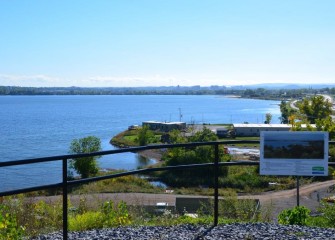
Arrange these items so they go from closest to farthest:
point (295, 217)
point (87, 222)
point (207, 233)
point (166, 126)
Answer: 1. point (207, 233)
2. point (87, 222)
3. point (295, 217)
4. point (166, 126)

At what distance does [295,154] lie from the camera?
18.8 feet

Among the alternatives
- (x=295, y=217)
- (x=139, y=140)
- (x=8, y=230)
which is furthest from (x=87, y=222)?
(x=139, y=140)

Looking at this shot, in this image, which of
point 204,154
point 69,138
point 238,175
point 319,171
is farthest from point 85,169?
point 319,171

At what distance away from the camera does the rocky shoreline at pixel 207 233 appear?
205 inches

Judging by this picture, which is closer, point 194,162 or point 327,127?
point 194,162

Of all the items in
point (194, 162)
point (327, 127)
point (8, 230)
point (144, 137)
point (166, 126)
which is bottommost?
point (166, 126)

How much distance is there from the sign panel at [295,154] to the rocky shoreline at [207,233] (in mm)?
654

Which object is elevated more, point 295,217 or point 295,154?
point 295,154

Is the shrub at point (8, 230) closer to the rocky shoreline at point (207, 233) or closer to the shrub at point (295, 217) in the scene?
the rocky shoreline at point (207, 233)

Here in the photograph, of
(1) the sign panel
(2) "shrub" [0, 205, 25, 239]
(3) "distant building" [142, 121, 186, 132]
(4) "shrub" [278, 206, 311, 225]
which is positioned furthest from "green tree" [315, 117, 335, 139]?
(3) "distant building" [142, 121, 186, 132]

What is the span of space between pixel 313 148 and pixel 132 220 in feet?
8.09

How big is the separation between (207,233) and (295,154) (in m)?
1.41

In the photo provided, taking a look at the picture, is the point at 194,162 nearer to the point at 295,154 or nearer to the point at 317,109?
the point at 295,154

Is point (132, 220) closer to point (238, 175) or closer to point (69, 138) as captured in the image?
point (238, 175)
